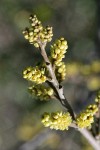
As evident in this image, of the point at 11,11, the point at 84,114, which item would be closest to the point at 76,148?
the point at 11,11

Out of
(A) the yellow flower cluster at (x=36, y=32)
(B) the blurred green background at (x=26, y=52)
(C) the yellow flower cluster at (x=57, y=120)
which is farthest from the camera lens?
(B) the blurred green background at (x=26, y=52)

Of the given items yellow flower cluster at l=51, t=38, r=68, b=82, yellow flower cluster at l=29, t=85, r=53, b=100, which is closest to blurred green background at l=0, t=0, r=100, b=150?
yellow flower cluster at l=29, t=85, r=53, b=100

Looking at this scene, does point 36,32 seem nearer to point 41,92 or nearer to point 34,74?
point 34,74

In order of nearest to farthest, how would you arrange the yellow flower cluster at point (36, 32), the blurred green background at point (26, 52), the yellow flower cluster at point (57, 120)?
1. the yellow flower cluster at point (36, 32)
2. the yellow flower cluster at point (57, 120)
3. the blurred green background at point (26, 52)

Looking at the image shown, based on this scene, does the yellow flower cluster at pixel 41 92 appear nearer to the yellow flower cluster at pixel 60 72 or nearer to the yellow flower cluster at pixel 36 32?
the yellow flower cluster at pixel 60 72

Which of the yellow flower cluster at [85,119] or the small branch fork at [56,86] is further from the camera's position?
the yellow flower cluster at [85,119]

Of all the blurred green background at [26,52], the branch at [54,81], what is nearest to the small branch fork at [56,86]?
the branch at [54,81]

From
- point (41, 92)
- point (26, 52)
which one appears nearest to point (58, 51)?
point (41, 92)
